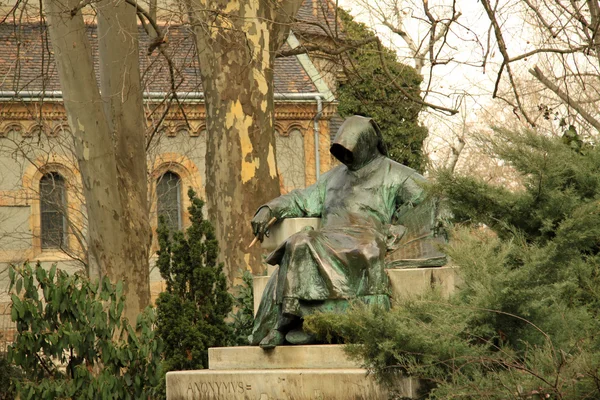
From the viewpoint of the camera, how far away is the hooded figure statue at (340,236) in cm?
904

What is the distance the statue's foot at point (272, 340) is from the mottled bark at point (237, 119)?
196 inches

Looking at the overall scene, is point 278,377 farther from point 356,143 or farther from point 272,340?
point 356,143

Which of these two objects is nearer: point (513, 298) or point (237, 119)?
point (513, 298)

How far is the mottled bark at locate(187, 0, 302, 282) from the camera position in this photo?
1418cm

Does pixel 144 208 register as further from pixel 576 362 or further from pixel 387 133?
pixel 387 133

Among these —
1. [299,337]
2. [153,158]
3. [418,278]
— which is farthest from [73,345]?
[153,158]

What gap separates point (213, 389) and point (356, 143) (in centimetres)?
242

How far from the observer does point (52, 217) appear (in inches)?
1064

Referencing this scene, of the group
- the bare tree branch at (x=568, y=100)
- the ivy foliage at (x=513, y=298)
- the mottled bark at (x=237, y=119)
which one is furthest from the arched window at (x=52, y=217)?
the ivy foliage at (x=513, y=298)

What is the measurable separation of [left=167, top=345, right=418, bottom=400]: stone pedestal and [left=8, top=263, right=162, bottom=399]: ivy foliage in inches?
36.8

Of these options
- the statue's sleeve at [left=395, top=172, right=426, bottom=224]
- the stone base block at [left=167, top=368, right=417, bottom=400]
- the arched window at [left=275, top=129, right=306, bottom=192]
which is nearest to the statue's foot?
the stone base block at [left=167, top=368, right=417, bottom=400]

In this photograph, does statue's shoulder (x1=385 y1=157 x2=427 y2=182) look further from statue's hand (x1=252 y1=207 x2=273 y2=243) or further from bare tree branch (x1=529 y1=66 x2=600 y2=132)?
bare tree branch (x1=529 y1=66 x2=600 y2=132)

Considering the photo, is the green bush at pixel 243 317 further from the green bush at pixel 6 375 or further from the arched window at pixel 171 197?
the arched window at pixel 171 197

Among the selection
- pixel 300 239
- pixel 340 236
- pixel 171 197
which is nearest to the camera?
pixel 300 239
